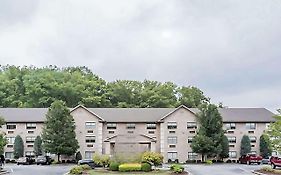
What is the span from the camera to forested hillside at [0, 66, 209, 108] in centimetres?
9294

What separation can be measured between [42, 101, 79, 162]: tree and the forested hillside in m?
24.1

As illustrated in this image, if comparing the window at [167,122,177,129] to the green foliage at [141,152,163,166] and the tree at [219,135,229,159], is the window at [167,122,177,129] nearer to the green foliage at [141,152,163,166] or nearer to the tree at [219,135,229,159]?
the tree at [219,135,229,159]

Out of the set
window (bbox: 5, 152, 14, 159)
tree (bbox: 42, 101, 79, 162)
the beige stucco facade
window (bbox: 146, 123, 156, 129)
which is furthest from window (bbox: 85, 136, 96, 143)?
window (bbox: 5, 152, 14, 159)

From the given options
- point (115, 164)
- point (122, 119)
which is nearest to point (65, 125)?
point (122, 119)

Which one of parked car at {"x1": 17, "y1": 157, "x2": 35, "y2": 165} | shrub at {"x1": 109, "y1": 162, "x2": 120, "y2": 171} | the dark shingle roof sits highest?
the dark shingle roof

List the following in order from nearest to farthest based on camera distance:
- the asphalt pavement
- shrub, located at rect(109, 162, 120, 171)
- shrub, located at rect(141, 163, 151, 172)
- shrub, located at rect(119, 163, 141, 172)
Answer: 1. the asphalt pavement
2. shrub, located at rect(141, 163, 151, 172)
3. shrub, located at rect(119, 163, 141, 172)
4. shrub, located at rect(109, 162, 120, 171)

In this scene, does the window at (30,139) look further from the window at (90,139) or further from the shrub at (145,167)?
the shrub at (145,167)

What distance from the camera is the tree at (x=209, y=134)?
6619cm

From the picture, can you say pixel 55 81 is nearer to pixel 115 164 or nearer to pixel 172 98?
pixel 172 98

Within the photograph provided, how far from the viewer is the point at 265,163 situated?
61.4 m

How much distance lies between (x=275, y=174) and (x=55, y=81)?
62790 millimetres

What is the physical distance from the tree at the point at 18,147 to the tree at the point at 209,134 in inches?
925

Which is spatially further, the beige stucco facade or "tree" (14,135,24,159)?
the beige stucco facade

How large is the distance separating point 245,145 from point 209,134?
21.8 ft
